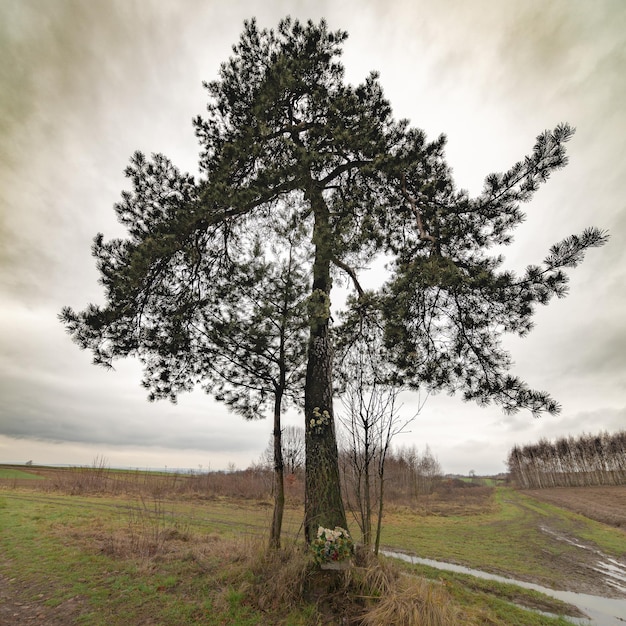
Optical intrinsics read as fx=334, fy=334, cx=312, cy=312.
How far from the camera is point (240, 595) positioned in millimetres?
4254

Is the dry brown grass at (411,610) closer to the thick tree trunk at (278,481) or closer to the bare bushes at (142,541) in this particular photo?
the thick tree trunk at (278,481)

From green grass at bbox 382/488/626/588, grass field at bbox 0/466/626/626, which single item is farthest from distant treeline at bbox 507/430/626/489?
grass field at bbox 0/466/626/626

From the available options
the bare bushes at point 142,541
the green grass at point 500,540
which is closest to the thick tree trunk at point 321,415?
the bare bushes at point 142,541

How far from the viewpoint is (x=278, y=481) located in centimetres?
604

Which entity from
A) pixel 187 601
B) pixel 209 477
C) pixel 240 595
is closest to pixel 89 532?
pixel 187 601

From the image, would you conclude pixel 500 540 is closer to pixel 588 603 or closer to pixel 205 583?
pixel 588 603

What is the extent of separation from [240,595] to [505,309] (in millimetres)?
5388

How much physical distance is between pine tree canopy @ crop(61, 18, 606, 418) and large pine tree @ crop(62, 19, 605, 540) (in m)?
0.03

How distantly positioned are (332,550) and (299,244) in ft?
16.2

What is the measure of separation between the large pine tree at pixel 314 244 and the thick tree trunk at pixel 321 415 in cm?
2

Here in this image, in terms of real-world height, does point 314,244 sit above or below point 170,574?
above

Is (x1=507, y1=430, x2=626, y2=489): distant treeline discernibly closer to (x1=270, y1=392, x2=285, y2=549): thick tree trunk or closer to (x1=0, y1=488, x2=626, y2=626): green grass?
(x1=0, y1=488, x2=626, y2=626): green grass

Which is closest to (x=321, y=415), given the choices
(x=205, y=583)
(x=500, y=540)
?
(x=205, y=583)

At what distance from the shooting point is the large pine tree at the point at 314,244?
4969mm
